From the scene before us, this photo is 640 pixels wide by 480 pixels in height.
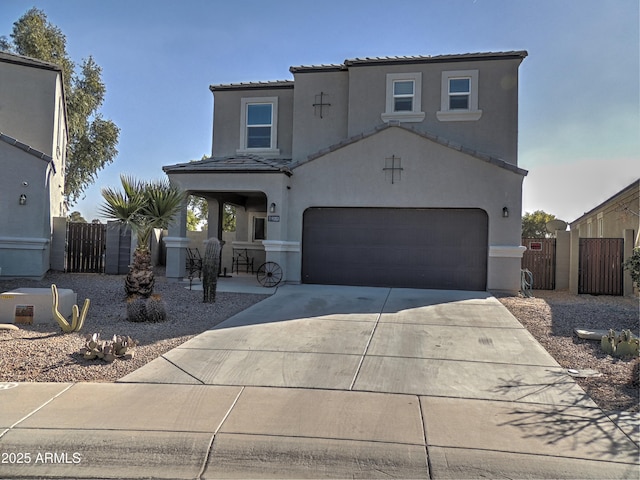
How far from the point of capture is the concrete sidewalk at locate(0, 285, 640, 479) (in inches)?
156

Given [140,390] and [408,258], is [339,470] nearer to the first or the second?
[140,390]

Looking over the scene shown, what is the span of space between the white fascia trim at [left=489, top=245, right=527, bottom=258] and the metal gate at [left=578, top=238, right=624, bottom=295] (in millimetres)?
3272

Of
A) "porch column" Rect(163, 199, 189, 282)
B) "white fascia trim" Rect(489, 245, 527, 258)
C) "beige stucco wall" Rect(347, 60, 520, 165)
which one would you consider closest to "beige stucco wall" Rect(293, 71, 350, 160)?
"beige stucco wall" Rect(347, 60, 520, 165)

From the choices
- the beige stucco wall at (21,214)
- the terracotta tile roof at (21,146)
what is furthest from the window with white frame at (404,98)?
the beige stucco wall at (21,214)

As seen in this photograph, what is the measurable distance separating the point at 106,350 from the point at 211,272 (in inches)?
186

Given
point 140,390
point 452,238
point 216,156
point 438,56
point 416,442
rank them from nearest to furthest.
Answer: point 416,442
point 140,390
point 452,238
point 438,56
point 216,156

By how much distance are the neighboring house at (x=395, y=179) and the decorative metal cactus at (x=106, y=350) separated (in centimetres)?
787

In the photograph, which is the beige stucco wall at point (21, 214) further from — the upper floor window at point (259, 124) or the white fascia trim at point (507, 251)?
the white fascia trim at point (507, 251)

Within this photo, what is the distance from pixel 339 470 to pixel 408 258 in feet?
35.6

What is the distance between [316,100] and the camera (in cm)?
1688

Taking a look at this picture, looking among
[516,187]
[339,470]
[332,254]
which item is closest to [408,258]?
[332,254]

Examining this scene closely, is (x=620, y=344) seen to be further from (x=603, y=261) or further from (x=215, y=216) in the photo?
(x=215, y=216)

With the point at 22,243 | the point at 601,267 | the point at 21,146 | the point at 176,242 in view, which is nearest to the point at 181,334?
the point at 176,242

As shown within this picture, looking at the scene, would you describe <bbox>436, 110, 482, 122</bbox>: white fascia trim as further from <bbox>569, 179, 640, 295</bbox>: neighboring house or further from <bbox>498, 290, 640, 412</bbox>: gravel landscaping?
<bbox>498, 290, 640, 412</bbox>: gravel landscaping
